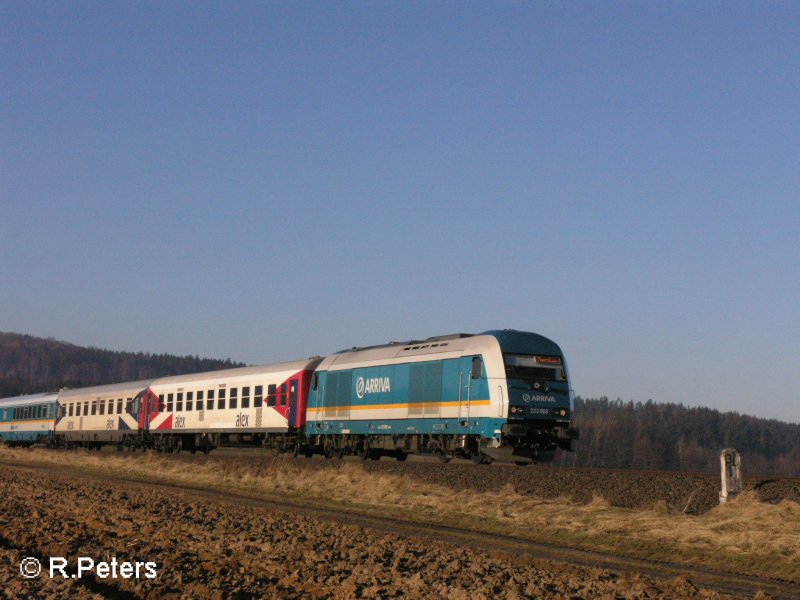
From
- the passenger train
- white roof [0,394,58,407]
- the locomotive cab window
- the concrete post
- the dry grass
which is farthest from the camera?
white roof [0,394,58,407]

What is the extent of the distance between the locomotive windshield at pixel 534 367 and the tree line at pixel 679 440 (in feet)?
225

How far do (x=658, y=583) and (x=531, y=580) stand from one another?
164 centimetres

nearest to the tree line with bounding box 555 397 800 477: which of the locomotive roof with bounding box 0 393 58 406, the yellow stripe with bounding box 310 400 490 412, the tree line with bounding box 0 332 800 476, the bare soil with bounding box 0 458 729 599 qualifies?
the tree line with bounding box 0 332 800 476

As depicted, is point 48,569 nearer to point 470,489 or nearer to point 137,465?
point 470,489

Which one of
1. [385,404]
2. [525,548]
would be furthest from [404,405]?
[525,548]

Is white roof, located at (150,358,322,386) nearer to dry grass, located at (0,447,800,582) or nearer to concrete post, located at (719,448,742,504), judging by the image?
dry grass, located at (0,447,800,582)

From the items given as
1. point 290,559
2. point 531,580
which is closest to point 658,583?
point 531,580

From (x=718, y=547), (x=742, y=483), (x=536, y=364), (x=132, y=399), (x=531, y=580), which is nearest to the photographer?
(x=531, y=580)

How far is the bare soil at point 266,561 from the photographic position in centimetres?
1097

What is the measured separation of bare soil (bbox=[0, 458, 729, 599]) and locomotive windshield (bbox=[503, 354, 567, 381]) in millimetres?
8943

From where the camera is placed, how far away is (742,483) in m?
20.1

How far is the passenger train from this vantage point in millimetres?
26203

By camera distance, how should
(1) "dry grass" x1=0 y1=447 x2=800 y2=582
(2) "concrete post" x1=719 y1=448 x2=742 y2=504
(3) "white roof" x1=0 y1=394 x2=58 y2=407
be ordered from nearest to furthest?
(1) "dry grass" x1=0 y1=447 x2=800 y2=582 → (2) "concrete post" x1=719 y1=448 x2=742 y2=504 → (3) "white roof" x1=0 y1=394 x2=58 y2=407

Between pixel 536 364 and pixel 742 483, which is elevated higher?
pixel 536 364
